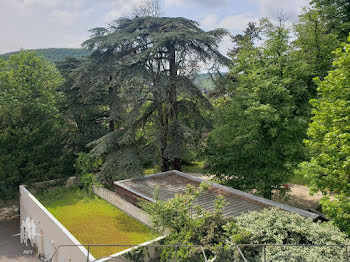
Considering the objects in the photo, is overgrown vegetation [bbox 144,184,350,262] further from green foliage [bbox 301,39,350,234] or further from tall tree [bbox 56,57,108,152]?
tall tree [bbox 56,57,108,152]

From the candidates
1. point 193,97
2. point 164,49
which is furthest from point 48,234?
point 164,49

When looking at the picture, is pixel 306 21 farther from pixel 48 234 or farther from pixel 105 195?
pixel 48 234

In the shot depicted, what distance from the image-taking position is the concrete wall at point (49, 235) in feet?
32.8

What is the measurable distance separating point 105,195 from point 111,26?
12964mm

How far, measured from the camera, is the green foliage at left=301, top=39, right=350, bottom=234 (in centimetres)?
862

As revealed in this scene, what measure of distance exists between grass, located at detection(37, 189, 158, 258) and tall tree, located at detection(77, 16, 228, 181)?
3.10 meters

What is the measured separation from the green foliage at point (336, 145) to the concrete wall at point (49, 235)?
8.48 m

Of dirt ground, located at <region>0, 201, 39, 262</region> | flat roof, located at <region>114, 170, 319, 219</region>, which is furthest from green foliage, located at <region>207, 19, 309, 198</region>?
dirt ground, located at <region>0, 201, 39, 262</region>

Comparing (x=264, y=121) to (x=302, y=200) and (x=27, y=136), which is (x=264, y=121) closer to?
(x=302, y=200)

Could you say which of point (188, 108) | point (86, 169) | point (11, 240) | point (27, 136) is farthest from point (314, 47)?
point (11, 240)

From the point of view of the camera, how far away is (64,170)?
1998 centimetres

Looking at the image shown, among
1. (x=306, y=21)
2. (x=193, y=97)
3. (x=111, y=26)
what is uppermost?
(x=111, y=26)

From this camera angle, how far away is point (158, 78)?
16.8 metres

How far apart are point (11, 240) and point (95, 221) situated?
213 inches
